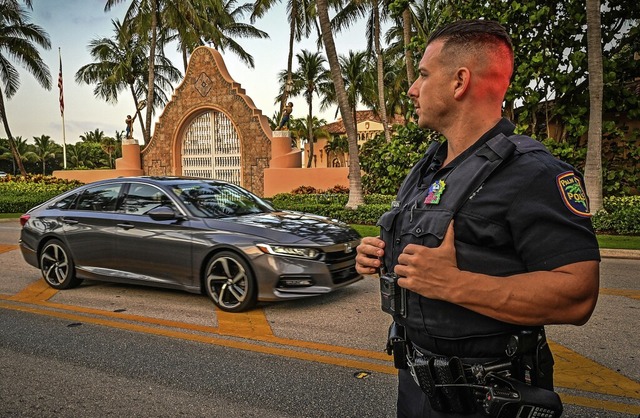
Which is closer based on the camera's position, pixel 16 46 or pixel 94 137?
pixel 16 46

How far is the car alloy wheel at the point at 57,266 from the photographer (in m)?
6.90

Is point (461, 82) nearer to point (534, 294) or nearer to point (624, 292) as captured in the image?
point (534, 294)

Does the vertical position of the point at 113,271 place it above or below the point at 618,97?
below

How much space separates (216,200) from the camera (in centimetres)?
655

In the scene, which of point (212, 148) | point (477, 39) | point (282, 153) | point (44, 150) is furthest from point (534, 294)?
point (44, 150)

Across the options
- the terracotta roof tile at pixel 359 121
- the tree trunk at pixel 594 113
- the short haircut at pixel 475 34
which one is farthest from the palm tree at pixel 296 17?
the short haircut at pixel 475 34

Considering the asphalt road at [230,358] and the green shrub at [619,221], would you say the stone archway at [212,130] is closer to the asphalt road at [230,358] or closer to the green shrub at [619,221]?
the green shrub at [619,221]

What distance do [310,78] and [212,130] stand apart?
17315 millimetres

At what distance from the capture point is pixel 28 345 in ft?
15.5

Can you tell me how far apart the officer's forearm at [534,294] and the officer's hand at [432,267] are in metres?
0.03

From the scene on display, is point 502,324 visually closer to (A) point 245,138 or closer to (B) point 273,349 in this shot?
(B) point 273,349

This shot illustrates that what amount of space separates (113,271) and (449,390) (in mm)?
5821

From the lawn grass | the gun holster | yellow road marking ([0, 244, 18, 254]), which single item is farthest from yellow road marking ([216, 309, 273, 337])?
the lawn grass

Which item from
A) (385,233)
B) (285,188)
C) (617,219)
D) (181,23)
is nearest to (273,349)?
(385,233)
